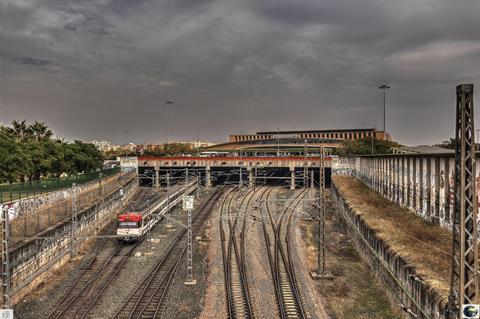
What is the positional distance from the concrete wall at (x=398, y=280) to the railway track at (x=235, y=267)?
817cm

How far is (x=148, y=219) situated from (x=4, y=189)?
45.6ft

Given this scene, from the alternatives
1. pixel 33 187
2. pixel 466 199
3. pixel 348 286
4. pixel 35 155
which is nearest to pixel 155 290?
pixel 348 286

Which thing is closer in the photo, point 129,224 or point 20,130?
point 129,224

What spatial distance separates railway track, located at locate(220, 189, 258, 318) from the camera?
22.8 metres

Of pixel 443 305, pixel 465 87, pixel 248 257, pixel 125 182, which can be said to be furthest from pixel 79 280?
pixel 125 182

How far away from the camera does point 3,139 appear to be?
47.8 m

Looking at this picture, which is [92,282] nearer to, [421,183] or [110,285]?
[110,285]

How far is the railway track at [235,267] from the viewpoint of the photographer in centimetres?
2278

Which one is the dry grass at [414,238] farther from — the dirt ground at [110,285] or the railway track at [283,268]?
the dirt ground at [110,285]

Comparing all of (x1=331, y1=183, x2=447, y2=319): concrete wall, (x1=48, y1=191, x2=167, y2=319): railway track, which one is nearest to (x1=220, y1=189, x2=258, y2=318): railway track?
(x1=331, y1=183, x2=447, y2=319): concrete wall

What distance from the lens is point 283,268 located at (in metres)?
30.2

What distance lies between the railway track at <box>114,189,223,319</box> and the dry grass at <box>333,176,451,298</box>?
574 inches

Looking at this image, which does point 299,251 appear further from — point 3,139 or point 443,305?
point 3,139

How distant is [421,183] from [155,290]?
897 inches
